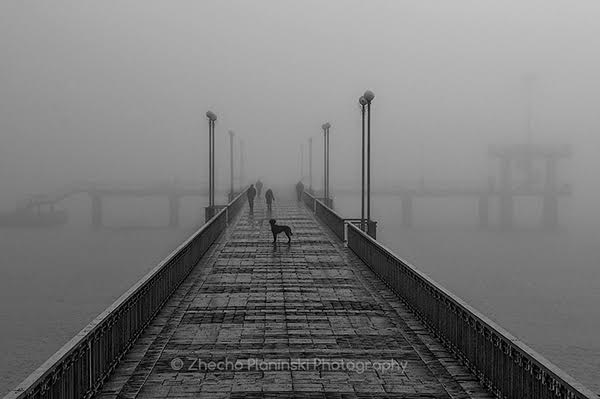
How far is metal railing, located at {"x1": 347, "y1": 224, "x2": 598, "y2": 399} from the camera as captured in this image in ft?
26.3

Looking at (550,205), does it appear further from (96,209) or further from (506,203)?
(96,209)

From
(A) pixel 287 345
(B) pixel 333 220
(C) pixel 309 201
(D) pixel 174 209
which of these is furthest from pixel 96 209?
(A) pixel 287 345

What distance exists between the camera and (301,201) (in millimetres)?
63562

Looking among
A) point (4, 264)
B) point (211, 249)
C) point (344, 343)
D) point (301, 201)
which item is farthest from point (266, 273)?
point (4, 264)

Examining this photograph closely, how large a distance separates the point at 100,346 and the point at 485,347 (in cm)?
447

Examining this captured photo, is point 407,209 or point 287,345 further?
point 407,209

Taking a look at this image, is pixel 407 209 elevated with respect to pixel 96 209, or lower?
lower

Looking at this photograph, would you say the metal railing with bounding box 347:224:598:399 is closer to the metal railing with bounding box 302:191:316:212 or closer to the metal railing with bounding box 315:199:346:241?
the metal railing with bounding box 315:199:346:241

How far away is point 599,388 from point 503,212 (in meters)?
141

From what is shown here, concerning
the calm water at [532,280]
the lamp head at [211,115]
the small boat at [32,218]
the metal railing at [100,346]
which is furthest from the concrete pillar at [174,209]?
the metal railing at [100,346]

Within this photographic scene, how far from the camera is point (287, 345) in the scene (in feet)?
41.9

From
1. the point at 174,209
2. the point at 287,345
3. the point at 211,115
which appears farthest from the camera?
the point at 174,209

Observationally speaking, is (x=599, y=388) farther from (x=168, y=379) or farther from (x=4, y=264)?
(x=4, y=264)

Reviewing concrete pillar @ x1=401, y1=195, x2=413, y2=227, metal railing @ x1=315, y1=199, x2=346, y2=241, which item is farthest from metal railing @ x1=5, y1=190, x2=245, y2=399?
concrete pillar @ x1=401, y1=195, x2=413, y2=227
